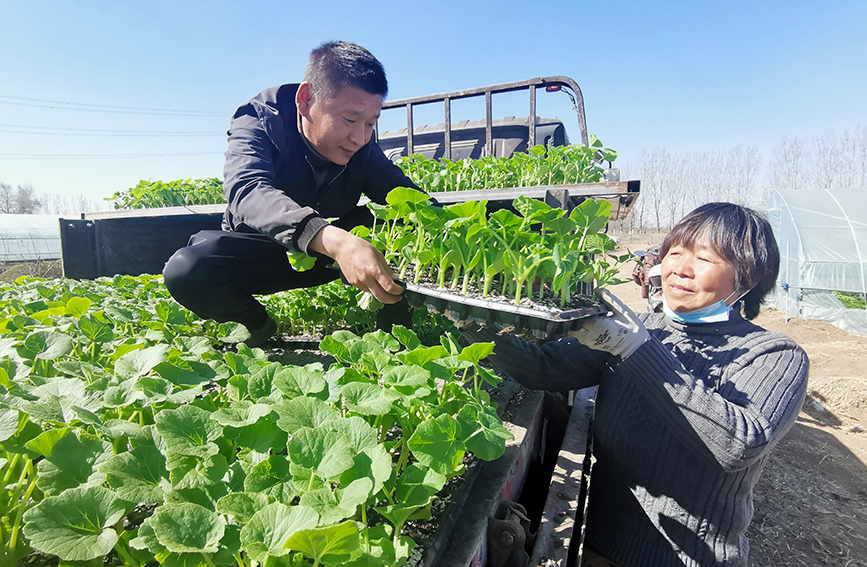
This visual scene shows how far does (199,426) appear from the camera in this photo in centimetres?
72

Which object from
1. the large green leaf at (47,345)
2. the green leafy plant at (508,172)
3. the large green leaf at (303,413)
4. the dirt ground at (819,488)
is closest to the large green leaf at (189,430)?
the large green leaf at (303,413)

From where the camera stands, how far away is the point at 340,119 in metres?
1.91

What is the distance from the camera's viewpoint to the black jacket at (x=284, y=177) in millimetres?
1435

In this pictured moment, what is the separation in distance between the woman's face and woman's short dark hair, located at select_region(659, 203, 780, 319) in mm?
20

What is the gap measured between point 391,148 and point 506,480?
558cm

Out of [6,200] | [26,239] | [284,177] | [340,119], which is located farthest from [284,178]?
[6,200]

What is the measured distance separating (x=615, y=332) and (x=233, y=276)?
5.87 ft

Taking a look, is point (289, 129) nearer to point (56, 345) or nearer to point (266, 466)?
point (56, 345)

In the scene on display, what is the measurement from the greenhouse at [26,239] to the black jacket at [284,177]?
2178cm

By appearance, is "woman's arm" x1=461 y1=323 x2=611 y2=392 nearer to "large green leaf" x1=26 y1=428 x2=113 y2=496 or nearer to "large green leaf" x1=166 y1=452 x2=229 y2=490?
"large green leaf" x1=166 y1=452 x2=229 y2=490

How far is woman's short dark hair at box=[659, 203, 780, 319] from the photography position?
1315mm

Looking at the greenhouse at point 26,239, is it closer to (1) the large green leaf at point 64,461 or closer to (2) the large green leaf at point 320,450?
(1) the large green leaf at point 64,461

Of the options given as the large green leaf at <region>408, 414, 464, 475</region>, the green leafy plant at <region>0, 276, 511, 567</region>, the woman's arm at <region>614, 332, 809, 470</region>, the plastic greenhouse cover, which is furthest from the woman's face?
the plastic greenhouse cover

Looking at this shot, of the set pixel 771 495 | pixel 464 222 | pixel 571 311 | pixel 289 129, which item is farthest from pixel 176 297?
pixel 771 495
